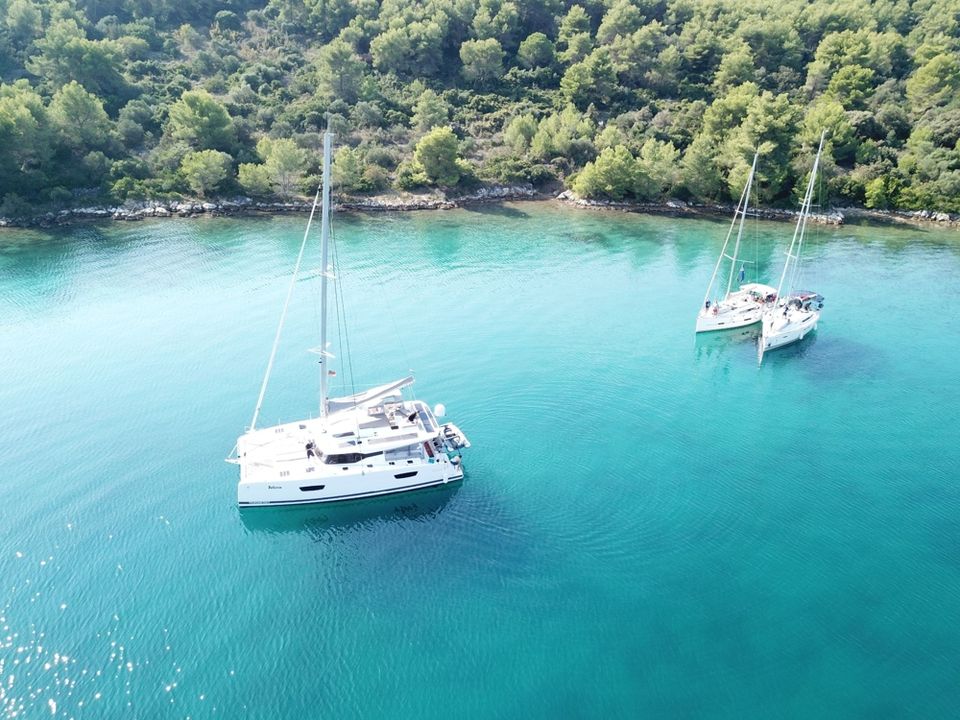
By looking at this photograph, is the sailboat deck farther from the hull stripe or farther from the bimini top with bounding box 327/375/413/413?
the hull stripe

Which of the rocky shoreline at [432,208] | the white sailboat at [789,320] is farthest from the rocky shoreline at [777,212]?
the white sailboat at [789,320]

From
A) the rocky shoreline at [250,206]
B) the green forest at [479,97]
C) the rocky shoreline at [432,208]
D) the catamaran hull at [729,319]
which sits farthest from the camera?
the green forest at [479,97]

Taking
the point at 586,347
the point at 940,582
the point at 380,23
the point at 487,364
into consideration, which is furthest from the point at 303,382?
the point at 380,23

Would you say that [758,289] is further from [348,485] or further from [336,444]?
[348,485]

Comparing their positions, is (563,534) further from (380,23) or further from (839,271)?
(380,23)

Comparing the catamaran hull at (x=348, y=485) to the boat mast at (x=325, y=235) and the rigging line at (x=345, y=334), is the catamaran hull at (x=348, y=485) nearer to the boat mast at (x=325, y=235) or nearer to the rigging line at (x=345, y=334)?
the boat mast at (x=325, y=235)
